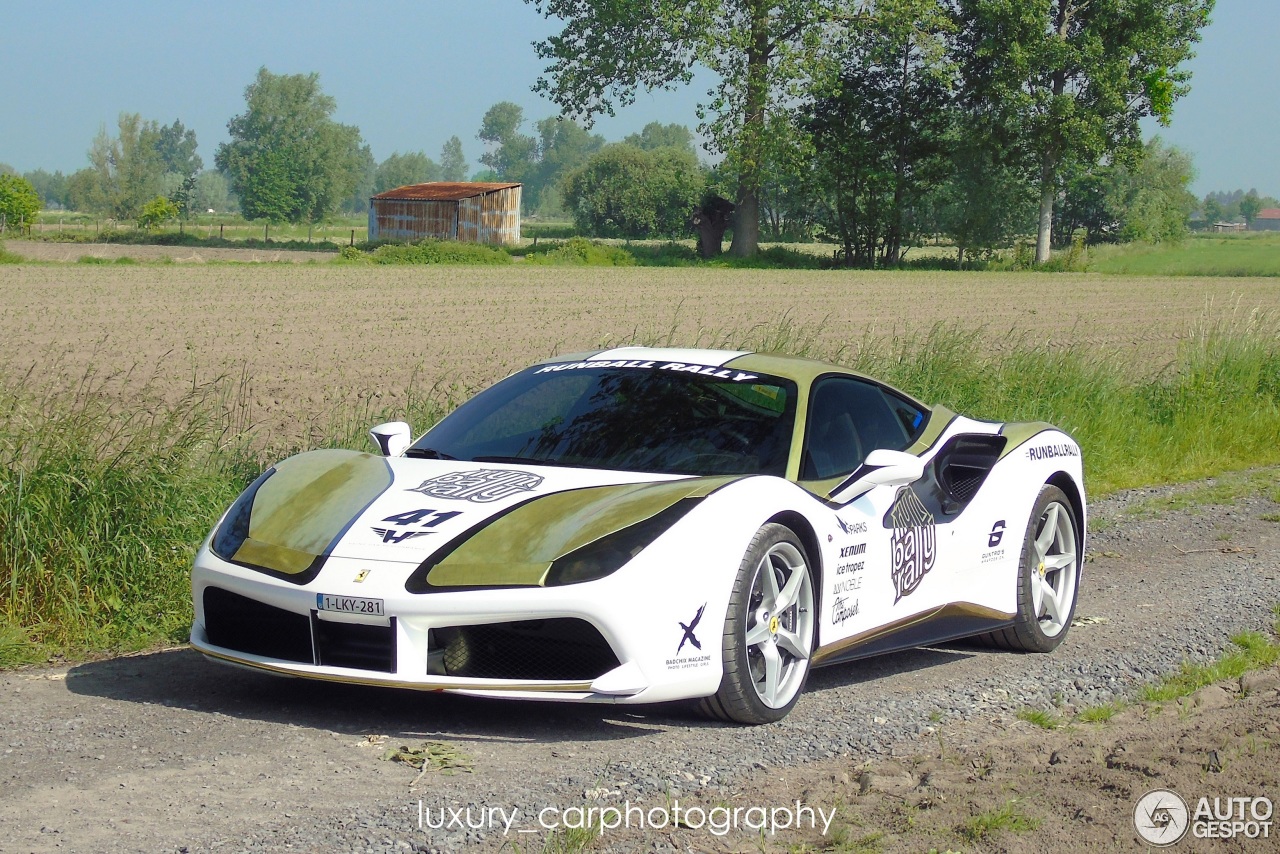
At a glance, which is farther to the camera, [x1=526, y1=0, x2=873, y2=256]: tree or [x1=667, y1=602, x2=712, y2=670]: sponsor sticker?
[x1=526, y1=0, x2=873, y2=256]: tree

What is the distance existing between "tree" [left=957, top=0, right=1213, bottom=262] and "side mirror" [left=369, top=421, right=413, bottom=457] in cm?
5631

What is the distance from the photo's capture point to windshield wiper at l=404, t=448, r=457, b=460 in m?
5.80

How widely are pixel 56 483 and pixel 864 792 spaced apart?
416 cm

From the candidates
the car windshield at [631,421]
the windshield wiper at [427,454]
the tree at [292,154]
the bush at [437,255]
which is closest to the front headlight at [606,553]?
the car windshield at [631,421]

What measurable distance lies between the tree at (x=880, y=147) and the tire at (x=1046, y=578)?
57995mm

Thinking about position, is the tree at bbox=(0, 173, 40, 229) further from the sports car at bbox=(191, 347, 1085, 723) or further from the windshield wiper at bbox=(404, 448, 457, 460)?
the sports car at bbox=(191, 347, 1085, 723)

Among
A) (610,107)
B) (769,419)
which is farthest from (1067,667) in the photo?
(610,107)

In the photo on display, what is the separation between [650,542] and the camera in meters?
4.61

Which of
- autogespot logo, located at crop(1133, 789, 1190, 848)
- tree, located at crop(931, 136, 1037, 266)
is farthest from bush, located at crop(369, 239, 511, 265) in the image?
autogespot logo, located at crop(1133, 789, 1190, 848)

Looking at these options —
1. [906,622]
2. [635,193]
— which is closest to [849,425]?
[906,622]

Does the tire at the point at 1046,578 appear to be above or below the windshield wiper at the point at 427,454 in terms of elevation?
below

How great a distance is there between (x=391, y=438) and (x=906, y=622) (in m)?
2.33

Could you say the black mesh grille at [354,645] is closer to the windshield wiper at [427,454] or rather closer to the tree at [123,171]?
the windshield wiper at [427,454]

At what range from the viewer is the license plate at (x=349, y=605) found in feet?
14.7
